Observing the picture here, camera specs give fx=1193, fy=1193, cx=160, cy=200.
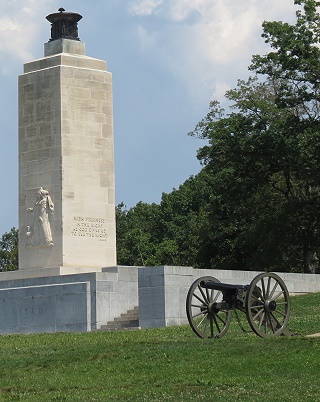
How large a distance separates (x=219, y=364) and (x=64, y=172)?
19.1m

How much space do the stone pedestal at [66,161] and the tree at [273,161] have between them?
9913 millimetres

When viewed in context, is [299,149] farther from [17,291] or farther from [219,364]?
[219,364]

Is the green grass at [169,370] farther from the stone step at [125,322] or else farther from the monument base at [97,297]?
the stone step at [125,322]

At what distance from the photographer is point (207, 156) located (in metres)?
52.1

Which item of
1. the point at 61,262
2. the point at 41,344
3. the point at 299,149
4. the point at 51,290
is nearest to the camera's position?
the point at 41,344

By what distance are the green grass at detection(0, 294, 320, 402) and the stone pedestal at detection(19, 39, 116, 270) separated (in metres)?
13.5

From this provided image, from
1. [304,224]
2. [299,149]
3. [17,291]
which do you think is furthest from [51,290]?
[304,224]

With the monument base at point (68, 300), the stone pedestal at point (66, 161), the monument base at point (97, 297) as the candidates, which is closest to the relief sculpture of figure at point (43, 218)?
the stone pedestal at point (66, 161)

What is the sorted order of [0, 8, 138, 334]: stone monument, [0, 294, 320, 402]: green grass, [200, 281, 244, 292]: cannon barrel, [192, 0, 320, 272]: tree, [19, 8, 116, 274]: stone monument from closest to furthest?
1. [0, 294, 320, 402]: green grass
2. [200, 281, 244, 292]: cannon barrel
3. [0, 8, 138, 334]: stone monument
4. [19, 8, 116, 274]: stone monument
5. [192, 0, 320, 272]: tree

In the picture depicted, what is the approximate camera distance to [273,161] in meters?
49.3

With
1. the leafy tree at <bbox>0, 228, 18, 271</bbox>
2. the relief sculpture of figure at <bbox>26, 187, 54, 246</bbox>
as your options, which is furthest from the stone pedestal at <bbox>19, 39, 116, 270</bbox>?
the leafy tree at <bbox>0, 228, 18, 271</bbox>

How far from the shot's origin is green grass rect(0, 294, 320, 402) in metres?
18.5

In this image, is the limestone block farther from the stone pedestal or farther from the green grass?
the green grass

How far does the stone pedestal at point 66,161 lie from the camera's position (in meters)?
39.0
